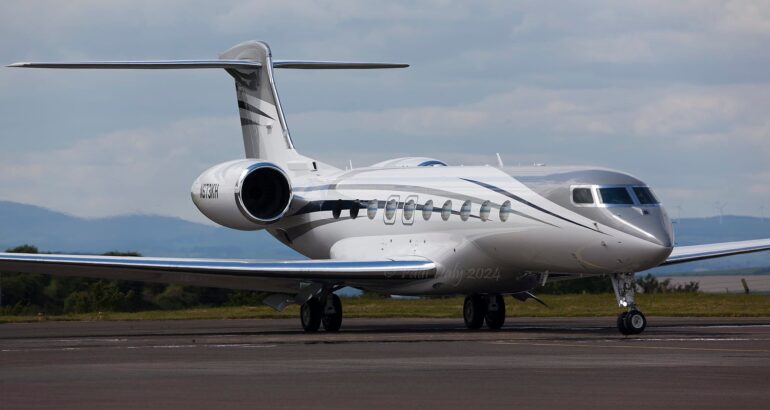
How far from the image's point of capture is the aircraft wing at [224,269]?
87.2ft

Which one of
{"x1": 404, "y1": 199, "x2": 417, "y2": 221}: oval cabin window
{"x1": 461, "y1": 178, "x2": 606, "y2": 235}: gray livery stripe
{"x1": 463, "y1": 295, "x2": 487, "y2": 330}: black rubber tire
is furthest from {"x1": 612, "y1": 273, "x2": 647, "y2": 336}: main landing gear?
{"x1": 404, "y1": 199, "x2": 417, "y2": 221}: oval cabin window

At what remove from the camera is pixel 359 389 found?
14.5 m

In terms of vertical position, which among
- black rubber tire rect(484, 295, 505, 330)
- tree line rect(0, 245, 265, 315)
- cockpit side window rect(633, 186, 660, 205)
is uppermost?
tree line rect(0, 245, 265, 315)

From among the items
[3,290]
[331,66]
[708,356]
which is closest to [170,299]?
[3,290]

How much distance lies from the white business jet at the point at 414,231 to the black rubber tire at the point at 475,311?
0.03 m

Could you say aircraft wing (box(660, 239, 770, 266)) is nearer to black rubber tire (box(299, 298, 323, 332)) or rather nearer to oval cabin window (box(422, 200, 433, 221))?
oval cabin window (box(422, 200, 433, 221))

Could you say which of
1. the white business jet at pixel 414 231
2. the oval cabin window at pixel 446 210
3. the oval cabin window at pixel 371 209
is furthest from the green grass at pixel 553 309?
the oval cabin window at pixel 446 210

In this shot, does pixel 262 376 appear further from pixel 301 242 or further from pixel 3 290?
pixel 3 290

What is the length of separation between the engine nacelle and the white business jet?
0.03m

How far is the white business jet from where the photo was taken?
83.0ft

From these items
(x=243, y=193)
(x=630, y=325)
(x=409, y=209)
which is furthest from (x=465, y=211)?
(x=243, y=193)

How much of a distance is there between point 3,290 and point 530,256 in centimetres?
2421

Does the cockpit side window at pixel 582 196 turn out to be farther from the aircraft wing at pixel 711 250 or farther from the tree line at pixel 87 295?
the tree line at pixel 87 295

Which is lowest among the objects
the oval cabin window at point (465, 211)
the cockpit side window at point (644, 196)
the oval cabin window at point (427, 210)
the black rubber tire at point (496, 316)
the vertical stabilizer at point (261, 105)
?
the black rubber tire at point (496, 316)
